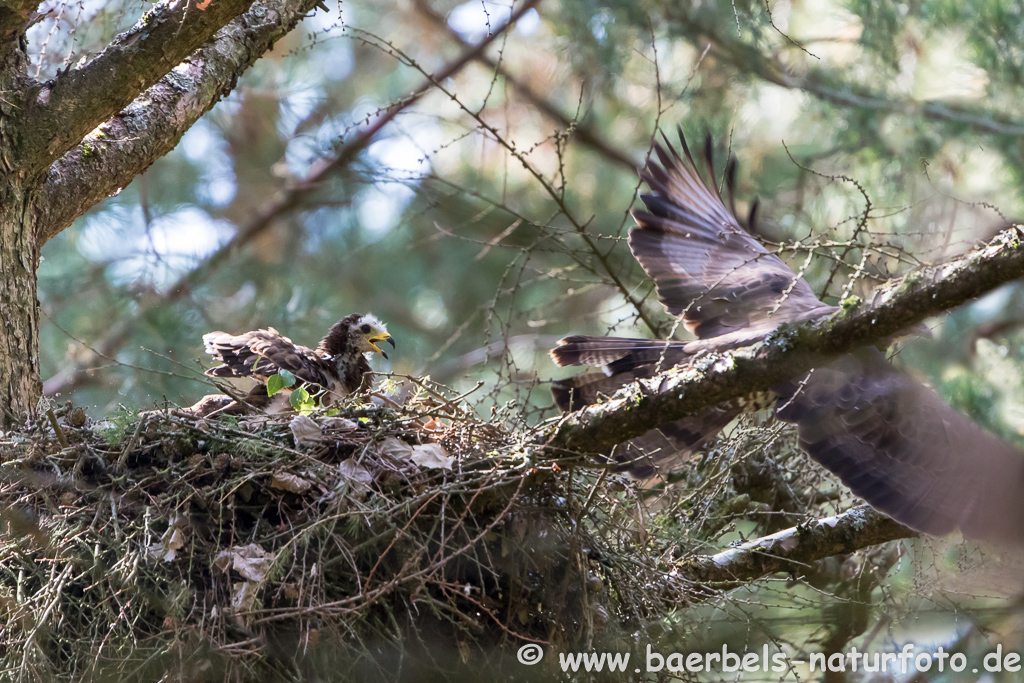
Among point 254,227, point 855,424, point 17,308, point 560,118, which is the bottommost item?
point 855,424

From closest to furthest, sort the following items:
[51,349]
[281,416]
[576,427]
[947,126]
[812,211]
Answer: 1. [576,427]
2. [281,416]
3. [947,126]
4. [812,211]
5. [51,349]

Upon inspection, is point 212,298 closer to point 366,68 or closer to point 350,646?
point 366,68

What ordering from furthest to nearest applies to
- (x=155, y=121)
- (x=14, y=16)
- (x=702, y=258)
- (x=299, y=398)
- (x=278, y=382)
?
(x=702, y=258) → (x=155, y=121) → (x=278, y=382) → (x=299, y=398) → (x=14, y=16)

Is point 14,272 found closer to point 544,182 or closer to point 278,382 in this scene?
point 278,382

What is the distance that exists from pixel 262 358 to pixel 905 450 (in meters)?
2.90

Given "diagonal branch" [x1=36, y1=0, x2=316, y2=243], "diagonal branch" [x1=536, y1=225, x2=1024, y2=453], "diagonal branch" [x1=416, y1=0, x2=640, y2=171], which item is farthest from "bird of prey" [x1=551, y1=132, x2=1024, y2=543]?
"diagonal branch" [x1=416, y1=0, x2=640, y2=171]

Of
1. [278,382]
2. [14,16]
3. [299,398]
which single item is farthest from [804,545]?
[14,16]

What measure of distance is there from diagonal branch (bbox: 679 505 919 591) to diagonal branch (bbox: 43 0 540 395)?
3519mm

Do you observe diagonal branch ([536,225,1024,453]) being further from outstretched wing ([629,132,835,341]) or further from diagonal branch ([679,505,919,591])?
outstretched wing ([629,132,835,341])

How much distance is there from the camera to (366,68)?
400 inches

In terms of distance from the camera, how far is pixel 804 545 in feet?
12.8

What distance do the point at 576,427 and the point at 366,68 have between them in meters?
8.12

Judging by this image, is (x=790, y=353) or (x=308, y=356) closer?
(x=790, y=353)

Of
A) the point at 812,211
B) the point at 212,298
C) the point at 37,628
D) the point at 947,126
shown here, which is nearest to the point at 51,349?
the point at 212,298
